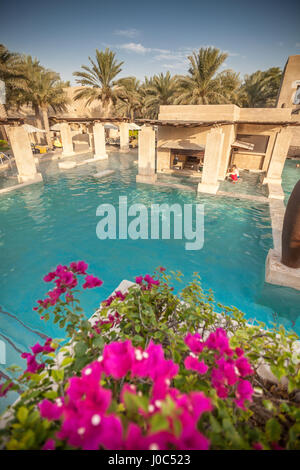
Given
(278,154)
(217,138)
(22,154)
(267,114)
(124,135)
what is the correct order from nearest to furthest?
(217,138) → (22,154) → (278,154) → (267,114) → (124,135)

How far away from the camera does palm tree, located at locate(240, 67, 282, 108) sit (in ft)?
105

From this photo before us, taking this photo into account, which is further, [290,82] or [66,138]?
[290,82]

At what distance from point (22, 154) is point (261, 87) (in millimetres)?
37177

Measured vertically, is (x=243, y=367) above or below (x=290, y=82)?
below

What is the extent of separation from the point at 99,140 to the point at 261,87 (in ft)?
94.7

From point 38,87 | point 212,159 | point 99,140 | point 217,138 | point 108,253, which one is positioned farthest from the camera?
point 38,87

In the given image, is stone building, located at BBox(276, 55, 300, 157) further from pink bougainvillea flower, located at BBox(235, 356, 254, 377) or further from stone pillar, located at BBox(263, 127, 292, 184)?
pink bougainvillea flower, located at BBox(235, 356, 254, 377)

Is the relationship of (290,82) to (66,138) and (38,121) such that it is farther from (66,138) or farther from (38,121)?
(38,121)

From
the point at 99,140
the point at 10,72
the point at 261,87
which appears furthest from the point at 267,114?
the point at 10,72

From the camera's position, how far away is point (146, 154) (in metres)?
14.6

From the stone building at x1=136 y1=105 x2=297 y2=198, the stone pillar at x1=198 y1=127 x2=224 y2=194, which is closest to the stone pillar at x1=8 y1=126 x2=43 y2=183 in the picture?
the stone building at x1=136 y1=105 x2=297 y2=198

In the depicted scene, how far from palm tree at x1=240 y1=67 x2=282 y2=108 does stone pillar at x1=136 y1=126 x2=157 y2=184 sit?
90.2 ft

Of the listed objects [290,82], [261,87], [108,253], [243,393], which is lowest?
[108,253]
